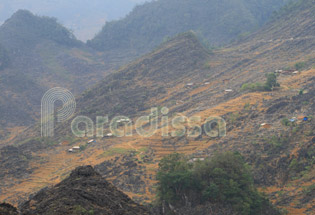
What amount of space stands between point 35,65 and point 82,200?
149 ft

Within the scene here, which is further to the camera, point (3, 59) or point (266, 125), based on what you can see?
point (3, 59)

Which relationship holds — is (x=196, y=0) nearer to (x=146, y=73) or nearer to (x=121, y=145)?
(x=146, y=73)

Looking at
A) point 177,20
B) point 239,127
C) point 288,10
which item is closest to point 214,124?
point 239,127

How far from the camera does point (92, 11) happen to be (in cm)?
12756

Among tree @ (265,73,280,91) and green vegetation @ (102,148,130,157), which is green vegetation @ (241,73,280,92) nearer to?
tree @ (265,73,280,91)

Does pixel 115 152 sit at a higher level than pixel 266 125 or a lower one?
lower

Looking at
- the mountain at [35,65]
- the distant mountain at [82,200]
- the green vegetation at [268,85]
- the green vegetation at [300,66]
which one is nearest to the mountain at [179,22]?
the mountain at [35,65]

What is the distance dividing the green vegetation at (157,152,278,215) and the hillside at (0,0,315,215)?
1738 millimetres

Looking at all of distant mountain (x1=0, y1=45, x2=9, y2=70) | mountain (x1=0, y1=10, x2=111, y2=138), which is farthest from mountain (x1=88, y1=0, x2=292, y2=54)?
distant mountain (x1=0, y1=45, x2=9, y2=70)

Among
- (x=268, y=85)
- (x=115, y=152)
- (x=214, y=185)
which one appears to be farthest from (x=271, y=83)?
→ (x=214, y=185)

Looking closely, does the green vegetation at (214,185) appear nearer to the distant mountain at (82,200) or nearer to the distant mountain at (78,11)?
the distant mountain at (82,200)

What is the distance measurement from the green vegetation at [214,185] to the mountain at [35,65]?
24.2 meters

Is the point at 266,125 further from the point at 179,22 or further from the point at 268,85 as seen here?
the point at 179,22

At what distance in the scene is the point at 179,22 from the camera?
66938 mm
